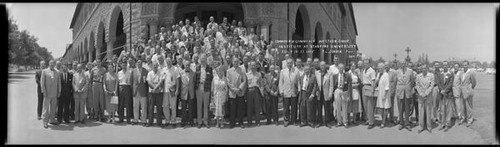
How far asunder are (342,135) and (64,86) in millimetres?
5540

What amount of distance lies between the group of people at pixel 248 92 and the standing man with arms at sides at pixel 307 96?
0.07 feet

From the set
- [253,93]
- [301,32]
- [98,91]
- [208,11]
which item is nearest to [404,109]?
[253,93]

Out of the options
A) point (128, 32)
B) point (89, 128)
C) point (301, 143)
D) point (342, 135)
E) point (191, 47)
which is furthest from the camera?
point (128, 32)

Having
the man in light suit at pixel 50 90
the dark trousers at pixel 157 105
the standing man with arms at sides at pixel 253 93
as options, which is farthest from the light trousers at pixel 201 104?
the man in light suit at pixel 50 90

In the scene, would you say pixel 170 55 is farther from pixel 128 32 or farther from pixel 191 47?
pixel 128 32

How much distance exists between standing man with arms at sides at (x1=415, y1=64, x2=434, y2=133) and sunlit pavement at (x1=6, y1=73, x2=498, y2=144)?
22cm

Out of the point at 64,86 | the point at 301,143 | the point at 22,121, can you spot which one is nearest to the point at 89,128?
the point at 64,86

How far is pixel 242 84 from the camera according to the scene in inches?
287

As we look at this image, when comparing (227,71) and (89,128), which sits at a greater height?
(227,71)

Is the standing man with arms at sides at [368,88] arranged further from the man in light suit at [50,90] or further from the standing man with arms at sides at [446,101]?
the man in light suit at [50,90]

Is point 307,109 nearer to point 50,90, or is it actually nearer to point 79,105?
point 79,105

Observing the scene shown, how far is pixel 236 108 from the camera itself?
737 cm

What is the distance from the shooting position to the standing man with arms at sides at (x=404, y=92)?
7.15 meters

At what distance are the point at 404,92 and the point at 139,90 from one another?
5.23 meters
